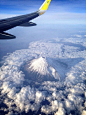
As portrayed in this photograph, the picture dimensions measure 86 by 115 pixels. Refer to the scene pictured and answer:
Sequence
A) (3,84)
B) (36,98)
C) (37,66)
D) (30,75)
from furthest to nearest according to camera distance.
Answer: (37,66) → (30,75) → (3,84) → (36,98)

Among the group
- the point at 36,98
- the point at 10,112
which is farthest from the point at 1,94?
the point at 36,98

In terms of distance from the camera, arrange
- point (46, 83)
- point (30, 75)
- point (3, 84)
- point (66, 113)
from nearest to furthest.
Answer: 1. point (66, 113)
2. point (3, 84)
3. point (46, 83)
4. point (30, 75)

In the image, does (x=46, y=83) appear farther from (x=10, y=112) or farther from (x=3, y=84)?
(x=3, y=84)

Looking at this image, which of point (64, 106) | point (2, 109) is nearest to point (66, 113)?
point (64, 106)

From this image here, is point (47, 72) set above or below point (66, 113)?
above

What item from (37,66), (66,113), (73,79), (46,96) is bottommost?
(66,113)

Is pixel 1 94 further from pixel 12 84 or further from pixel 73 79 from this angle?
pixel 73 79

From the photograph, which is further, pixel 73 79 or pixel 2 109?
pixel 73 79

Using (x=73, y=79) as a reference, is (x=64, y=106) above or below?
below

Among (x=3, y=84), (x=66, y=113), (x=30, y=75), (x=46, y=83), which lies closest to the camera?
(x=66, y=113)
